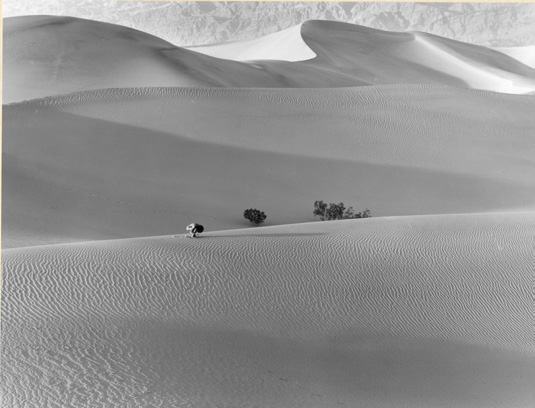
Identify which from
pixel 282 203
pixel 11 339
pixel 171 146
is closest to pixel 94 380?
pixel 11 339

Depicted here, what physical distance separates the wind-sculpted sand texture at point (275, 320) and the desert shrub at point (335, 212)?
20.2 feet

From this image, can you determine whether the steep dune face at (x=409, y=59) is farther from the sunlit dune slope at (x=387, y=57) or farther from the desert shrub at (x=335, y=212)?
the desert shrub at (x=335, y=212)

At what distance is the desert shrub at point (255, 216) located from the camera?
56.3 feet

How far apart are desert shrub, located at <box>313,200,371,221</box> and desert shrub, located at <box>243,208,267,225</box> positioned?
5.21ft

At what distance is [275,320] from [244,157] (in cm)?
1339

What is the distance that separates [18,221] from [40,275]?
6.88 m

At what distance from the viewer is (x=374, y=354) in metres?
7.54

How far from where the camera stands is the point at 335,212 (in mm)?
17672

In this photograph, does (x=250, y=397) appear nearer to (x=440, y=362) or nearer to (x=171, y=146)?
(x=440, y=362)

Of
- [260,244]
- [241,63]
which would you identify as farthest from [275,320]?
[241,63]

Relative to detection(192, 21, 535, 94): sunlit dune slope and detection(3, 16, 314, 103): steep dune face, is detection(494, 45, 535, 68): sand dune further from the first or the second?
detection(3, 16, 314, 103): steep dune face

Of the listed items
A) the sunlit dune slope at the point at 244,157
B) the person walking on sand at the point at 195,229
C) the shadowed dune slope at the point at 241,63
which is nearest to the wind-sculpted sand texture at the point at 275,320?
the person walking on sand at the point at 195,229

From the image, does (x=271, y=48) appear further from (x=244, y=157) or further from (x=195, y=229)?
(x=195, y=229)

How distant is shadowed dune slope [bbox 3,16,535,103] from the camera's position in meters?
35.2
